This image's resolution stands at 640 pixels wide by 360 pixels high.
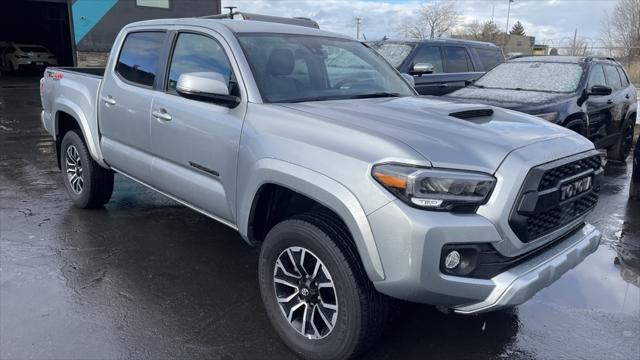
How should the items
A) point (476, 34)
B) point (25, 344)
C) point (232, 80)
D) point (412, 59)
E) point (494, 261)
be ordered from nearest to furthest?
1. point (494, 261)
2. point (25, 344)
3. point (232, 80)
4. point (412, 59)
5. point (476, 34)

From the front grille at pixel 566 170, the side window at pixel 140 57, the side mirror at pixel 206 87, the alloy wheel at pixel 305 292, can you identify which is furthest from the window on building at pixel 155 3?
the front grille at pixel 566 170

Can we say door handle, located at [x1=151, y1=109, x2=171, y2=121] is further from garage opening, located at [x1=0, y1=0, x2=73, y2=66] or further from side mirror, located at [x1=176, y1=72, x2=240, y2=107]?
garage opening, located at [x1=0, y1=0, x2=73, y2=66]

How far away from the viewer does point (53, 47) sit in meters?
28.8

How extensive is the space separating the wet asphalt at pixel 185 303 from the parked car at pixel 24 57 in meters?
22.0

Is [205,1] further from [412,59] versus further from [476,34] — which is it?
[476,34]

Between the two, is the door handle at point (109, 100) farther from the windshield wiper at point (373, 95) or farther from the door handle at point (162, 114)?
the windshield wiper at point (373, 95)

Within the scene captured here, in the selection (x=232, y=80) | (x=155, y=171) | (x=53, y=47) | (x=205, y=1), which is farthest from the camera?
(x=53, y=47)

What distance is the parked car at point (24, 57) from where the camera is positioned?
24.0m

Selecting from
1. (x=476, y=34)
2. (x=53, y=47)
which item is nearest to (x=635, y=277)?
(x=53, y=47)

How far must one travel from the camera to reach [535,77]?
25.4ft

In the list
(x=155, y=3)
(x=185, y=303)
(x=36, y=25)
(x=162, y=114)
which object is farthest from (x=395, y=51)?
(x=36, y=25)

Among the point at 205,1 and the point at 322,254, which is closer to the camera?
the point at 322,254

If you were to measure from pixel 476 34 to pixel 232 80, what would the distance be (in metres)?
65.1

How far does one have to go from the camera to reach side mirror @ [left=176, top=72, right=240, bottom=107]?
10.5 ft
